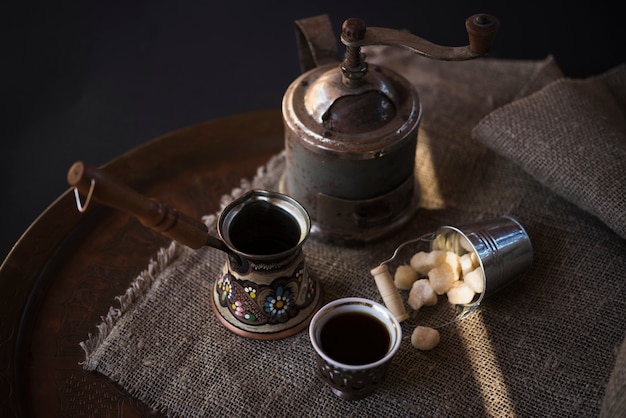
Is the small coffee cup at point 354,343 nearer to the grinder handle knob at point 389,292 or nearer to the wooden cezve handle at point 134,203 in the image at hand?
the grinder handle knob at point 389,292

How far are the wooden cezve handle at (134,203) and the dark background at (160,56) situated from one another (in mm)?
838

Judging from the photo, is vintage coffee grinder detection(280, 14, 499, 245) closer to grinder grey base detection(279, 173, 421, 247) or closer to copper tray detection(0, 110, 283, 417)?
grinder grey base detection(279, 173, 421, 247)

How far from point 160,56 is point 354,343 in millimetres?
1314

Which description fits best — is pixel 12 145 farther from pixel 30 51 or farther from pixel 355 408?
pixel 355 408

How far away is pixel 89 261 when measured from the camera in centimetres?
144

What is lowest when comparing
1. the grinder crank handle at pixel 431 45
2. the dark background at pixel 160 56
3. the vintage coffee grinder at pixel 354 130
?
the dark background at pixel 160 56

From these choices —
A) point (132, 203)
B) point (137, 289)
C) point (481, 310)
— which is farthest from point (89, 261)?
point (481, 310)

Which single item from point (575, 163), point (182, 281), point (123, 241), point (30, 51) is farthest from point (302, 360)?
point (30, 51)

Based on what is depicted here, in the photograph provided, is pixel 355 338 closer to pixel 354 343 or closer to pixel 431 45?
pixel 354 343

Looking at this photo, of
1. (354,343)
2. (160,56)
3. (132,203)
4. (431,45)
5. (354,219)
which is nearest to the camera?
(132,203)

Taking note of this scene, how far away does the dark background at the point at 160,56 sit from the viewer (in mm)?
1987

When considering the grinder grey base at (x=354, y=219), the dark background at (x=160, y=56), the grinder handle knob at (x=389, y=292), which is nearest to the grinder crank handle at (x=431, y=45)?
the grinder grey base at (x=354, y=219)

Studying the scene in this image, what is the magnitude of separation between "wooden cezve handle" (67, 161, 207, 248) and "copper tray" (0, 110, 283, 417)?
320mm

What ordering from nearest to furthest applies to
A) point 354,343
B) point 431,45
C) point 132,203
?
point 132,203 < point 354,343 < point 431,45
